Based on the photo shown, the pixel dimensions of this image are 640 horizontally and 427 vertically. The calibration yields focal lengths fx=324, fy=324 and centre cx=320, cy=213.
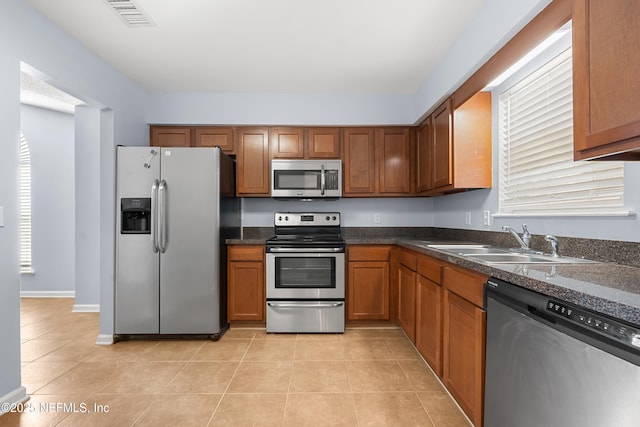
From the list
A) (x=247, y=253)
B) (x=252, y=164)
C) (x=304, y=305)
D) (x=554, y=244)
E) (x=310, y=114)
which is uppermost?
(x=310, y=114)

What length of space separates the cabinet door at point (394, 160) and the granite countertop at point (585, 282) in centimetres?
196

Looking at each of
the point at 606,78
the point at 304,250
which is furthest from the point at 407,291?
the point at 606,78

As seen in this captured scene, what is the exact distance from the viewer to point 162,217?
2992 millimetres

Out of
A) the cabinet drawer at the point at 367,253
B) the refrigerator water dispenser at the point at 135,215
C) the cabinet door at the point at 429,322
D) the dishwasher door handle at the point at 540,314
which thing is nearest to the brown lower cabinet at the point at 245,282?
the refrigerator water dispenser at the point at 135,215

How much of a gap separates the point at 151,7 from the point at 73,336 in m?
3.04

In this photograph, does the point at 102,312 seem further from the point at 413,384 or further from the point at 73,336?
the point at 413,384

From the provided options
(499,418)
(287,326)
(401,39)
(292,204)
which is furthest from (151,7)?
(499,418)

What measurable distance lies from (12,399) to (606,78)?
3368mm

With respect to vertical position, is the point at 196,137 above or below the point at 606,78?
above

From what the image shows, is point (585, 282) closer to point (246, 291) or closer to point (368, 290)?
point (368, 290)

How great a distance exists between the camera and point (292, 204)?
12.7 ft

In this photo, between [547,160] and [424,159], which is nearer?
[547,160]

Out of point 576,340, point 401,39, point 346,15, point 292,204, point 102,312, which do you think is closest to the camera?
point 576,340

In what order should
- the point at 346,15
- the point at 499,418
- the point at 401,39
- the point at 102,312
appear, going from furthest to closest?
the point at 102,312, the point at 401,39, the point at 346,15, the point at 499,418
